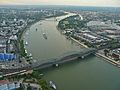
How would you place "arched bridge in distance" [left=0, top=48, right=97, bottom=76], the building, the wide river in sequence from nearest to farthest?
the building, the wide river, "arched bridge in distance" [left=0, top=48, right=97, bottom=76]

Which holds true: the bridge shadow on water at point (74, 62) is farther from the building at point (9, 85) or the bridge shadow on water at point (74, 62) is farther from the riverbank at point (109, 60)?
the building at point (9, 85)

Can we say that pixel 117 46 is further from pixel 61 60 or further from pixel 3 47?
pixel 3 47

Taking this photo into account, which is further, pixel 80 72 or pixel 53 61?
pixel 53 61

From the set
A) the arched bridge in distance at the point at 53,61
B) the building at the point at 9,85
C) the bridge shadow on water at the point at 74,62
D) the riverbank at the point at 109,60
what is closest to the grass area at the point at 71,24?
the arched bridge in distance at the point at 53,61

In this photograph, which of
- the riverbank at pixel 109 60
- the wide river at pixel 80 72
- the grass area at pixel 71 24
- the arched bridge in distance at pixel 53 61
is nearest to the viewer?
the wide river at pixel 80 72

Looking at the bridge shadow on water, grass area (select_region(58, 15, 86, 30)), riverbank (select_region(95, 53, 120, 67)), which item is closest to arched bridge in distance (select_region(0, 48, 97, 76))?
the bridge shadow on water

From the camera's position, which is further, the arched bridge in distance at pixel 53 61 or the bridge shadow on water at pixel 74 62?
the bridge shadow on water at pixel 74 62

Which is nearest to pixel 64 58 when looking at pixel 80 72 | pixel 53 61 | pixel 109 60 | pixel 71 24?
pixel 53 61

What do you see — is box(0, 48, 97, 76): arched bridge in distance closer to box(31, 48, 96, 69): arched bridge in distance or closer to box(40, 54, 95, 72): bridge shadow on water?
box(31, 48, 96, 69): arched bridge in distance

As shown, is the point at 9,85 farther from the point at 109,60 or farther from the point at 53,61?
the point at 109,60

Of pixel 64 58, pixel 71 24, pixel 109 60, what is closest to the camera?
pixel 64 58

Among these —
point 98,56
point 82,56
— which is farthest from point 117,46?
point 82,56
